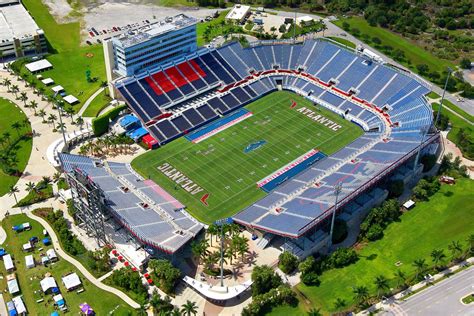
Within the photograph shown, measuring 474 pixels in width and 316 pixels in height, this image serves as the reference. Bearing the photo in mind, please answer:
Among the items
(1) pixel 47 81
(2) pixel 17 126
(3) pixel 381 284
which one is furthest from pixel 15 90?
(3) pixel 381 284

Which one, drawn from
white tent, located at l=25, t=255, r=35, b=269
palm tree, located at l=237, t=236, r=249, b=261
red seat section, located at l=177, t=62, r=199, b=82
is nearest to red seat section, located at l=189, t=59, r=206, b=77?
red seat section, located at l=177, t=62, r=199, b=82

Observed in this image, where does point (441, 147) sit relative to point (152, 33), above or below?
below

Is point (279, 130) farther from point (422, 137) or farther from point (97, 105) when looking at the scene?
point (97, 105)

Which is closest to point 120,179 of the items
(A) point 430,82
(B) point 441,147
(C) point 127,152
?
(C) point 127,152

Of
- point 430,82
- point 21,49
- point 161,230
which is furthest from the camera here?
point 21,49

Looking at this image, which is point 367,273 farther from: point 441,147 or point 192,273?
point 441,147

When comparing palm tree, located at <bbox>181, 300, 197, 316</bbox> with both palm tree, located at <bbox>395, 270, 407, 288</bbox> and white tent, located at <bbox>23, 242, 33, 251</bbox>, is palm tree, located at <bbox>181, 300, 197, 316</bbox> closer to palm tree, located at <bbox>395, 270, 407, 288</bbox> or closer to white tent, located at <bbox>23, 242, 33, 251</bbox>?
white tent, located at <bbox>23, 242, 33, 251</bbox>
